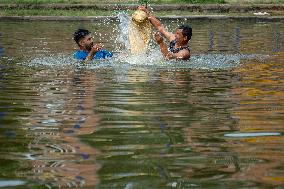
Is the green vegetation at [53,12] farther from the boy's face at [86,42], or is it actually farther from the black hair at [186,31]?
the boy's face at [86,42]

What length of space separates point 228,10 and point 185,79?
67.0 ft

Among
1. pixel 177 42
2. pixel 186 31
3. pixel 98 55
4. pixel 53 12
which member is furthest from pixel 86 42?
pixel 53 12

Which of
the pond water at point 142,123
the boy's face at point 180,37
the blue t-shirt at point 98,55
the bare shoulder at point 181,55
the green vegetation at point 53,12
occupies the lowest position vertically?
the pond water at point 142,123

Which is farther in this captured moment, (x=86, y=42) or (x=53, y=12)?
(x=53, y=12)

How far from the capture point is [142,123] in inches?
208

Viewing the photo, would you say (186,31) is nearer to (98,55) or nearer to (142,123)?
(98,55)

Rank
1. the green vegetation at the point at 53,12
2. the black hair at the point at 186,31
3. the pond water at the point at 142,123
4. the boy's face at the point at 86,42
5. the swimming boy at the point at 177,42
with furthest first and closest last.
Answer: the green vegetation at the point at 53,12 → the black hair at the point at 186,31 → the boy's face at the point at 86,42 → the swimming boy at the point at 177,42 → the pond water at the point at 142,123

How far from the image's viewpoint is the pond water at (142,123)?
3670 millimetres

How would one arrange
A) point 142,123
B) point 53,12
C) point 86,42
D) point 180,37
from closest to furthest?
point 142,123
point 86,42
point 180,37
point 53,12

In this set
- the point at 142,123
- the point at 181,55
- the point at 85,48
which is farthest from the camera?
the point at 85,48

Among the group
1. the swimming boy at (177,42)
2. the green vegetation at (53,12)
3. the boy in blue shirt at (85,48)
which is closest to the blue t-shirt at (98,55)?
the boy in blue shirt at (85,48)

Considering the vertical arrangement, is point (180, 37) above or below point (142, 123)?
above

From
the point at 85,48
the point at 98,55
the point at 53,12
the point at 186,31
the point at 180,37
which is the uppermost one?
the point at 53,12

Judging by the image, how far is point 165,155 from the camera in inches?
163
